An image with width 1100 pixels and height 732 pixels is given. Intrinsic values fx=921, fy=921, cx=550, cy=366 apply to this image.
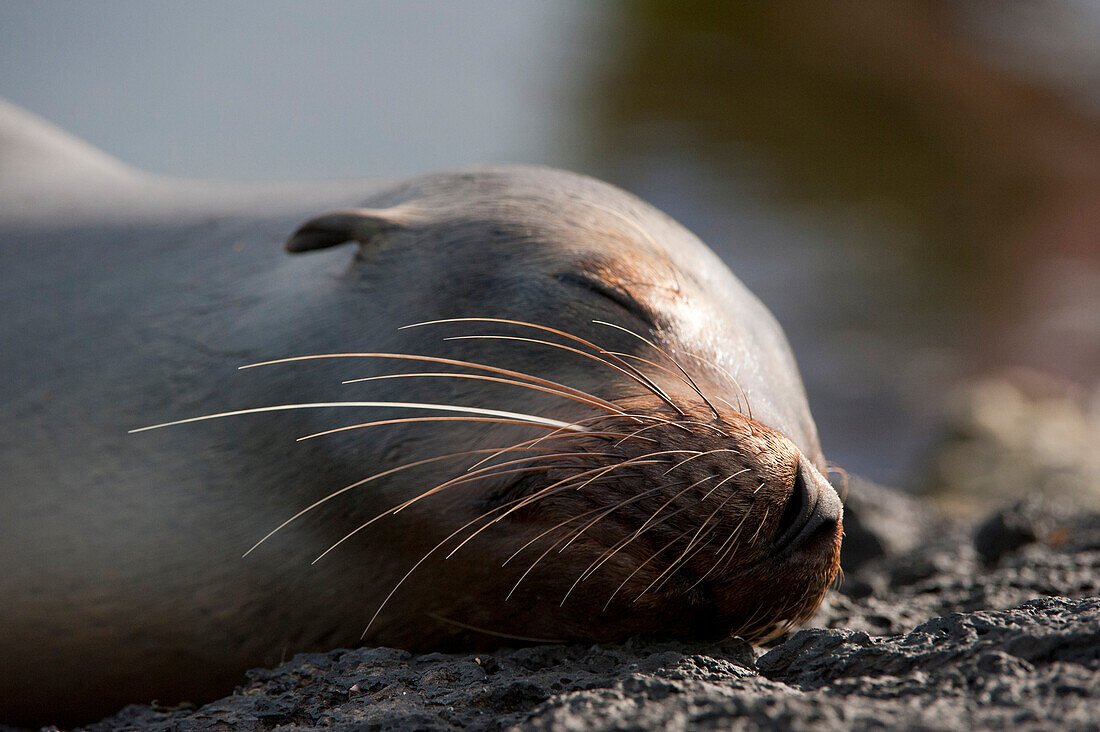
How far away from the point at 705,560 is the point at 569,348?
0.54m

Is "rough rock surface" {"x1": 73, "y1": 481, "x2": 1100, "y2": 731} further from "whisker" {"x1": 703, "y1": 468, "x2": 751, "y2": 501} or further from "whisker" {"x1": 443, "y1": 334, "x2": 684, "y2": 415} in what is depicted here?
"whisker" {"x1": 443, "y1": 334, "x2": 684, "y2": 415}

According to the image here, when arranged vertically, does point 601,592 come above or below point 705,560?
below

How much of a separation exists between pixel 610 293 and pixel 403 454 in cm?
61

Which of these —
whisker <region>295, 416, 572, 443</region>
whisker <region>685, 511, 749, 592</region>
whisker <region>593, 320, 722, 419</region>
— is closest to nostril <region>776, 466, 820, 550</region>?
whisker <region>685, 511, 749, 592</region>

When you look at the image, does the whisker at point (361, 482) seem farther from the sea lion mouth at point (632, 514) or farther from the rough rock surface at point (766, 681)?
the rough rock surface at point (766, 681)

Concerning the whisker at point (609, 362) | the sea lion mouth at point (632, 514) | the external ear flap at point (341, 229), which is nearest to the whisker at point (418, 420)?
the sea lion mouth at point (632, 514)

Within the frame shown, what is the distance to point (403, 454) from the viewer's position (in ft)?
6.77

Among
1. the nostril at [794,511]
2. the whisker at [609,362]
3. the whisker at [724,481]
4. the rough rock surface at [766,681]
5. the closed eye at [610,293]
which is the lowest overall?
the rough rock surface at [766,681]

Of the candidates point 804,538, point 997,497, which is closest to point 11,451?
point 804,538

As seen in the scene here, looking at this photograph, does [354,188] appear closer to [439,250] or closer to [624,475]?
[439,250]

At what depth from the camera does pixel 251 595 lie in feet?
7.11

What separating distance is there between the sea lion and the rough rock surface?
5.2 inches

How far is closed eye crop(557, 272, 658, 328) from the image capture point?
216 centimetres

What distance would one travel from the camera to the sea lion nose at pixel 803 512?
1855mm
